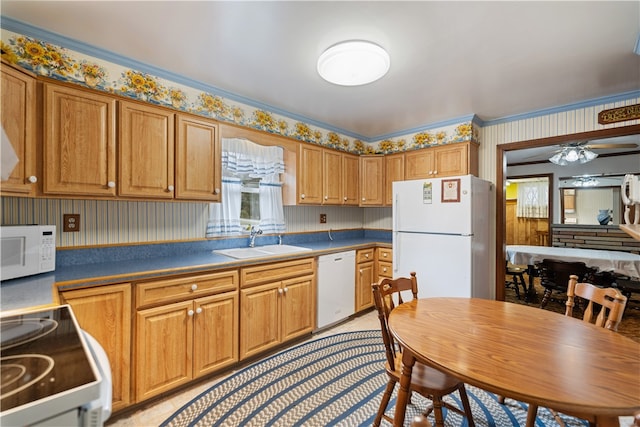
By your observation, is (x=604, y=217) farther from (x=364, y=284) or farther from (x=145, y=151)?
(x=145, y=151)

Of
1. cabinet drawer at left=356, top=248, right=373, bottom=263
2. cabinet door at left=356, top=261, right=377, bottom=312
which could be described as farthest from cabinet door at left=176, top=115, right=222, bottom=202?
cabinet door at left=356, top=261, right=377, bottom=312

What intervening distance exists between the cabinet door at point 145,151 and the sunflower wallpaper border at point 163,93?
0.58 ft

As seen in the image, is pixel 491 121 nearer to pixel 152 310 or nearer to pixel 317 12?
pixel 317 12

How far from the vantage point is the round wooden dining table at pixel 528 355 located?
2.74ft

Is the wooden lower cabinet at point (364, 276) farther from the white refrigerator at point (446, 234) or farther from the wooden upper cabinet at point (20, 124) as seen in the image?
the wooden upper cabinet at point (20, 124)

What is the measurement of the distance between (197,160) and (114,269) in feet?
3.11

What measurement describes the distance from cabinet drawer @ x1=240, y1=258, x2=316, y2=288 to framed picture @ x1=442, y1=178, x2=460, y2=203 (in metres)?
1.44

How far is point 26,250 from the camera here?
1515mm

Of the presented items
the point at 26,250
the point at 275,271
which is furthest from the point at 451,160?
the point at 26,250

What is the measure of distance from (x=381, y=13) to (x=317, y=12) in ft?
1.12

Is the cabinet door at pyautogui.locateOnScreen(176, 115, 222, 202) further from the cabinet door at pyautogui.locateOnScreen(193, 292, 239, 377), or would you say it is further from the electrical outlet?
the cabinet door at pyautogui.locateOnScreen(193, 292, 239, 377)

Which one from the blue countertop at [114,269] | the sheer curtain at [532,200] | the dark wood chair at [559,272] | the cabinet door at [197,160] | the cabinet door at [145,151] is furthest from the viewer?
the sheer curtain at [532,200]

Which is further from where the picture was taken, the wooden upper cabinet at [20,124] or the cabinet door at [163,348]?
the cabinet door at [163,348]

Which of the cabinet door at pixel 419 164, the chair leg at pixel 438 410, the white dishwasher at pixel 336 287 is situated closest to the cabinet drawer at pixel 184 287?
the white dishwasher at pixel 336 287
